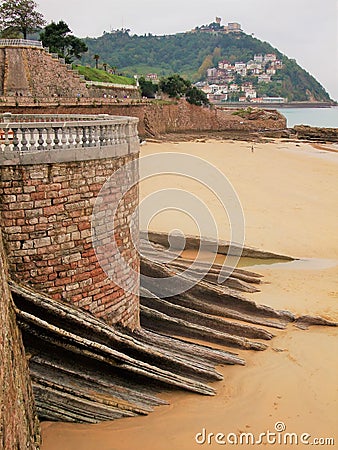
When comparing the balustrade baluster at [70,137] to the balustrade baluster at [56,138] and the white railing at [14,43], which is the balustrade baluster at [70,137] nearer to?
the balustrade baluster at [56,138]

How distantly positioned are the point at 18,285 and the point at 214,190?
2122 centimetres

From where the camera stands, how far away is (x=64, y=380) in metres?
8.25

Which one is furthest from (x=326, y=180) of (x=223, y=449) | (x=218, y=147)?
(x=223, y=449)

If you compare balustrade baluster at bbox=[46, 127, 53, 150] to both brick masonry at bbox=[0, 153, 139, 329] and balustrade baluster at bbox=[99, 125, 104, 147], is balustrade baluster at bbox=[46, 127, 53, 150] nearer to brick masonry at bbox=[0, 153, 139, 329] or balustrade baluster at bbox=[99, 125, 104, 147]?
brick masonry at bbox=[0, 153, 139, 329]

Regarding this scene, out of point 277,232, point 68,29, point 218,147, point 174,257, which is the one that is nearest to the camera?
point 174,257

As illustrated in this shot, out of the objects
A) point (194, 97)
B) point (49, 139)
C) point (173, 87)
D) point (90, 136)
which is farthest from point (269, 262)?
point (194, 97)

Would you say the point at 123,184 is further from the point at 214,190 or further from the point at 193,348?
the point at 214,190

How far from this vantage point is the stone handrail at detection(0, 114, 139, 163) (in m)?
7.66

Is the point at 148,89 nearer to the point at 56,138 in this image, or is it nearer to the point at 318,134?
the point at 318,134

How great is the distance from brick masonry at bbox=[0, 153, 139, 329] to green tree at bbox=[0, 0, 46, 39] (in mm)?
50483

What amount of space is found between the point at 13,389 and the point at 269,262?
12.9 metres

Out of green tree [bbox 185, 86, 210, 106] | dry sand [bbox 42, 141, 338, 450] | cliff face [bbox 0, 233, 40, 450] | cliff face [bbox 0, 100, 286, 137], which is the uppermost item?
green tree [bbox 185, 86, 210, 106]

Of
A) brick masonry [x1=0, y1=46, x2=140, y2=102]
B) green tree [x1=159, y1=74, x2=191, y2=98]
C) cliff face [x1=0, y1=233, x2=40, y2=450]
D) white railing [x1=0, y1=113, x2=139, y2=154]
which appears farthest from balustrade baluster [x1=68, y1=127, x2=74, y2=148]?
green tree [x1=159, y1=74, x2=191, y2=98]

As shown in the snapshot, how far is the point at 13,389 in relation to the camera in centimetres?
642
